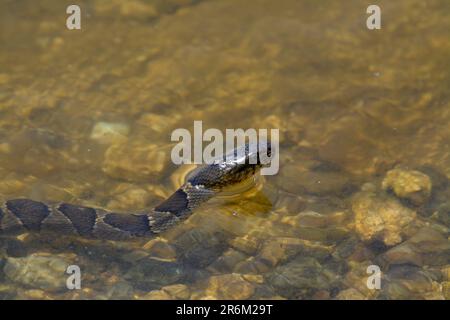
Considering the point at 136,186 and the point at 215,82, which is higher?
the point at 215,82

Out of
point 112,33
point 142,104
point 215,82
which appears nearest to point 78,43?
point 112,33

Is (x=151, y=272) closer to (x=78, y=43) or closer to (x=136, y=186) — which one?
(x=136, y=186)

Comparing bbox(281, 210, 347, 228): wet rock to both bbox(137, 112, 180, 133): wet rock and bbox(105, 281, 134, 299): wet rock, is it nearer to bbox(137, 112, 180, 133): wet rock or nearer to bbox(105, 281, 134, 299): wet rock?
bbox(105, 281, 134, 299): wet rock

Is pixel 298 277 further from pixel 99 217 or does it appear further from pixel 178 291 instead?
pixel 99 217

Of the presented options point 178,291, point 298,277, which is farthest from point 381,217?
point 178,291
